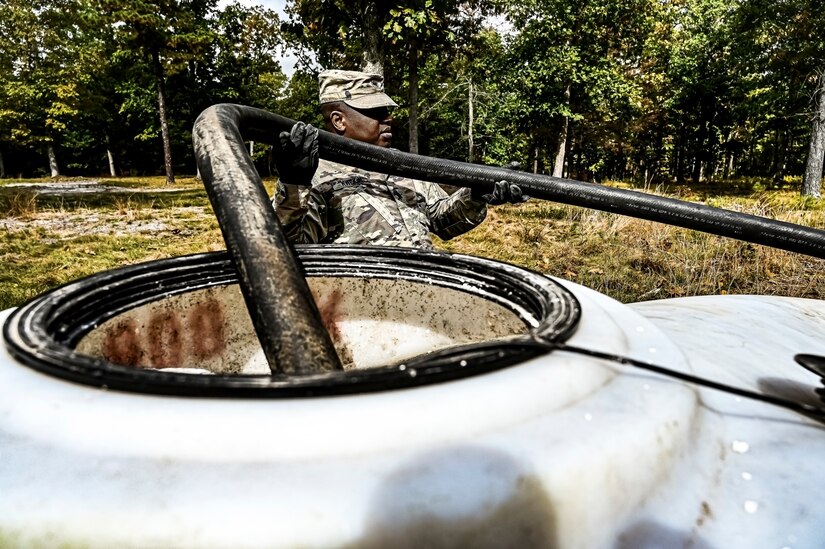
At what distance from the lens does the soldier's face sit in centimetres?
332

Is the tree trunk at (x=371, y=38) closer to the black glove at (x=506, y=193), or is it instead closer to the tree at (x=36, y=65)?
the black glove at (x=506, y=193)

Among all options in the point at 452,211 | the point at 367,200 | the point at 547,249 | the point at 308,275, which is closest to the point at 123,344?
the point at 308,275

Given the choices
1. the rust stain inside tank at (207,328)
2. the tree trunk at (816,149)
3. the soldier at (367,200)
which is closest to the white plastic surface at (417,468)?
the rust stain inside tank at (207,328)

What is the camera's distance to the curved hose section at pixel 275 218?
1173 millimetres

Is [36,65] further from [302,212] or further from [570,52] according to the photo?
[302,212]

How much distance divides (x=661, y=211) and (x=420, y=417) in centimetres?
156

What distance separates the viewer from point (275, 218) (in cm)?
138

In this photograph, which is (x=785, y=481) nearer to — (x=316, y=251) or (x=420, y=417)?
(x=420, y=417)

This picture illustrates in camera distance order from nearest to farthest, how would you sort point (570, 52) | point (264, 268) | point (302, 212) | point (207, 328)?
point (264, 268) → point (207, 328) → point (302, 212) → point (570, 52)

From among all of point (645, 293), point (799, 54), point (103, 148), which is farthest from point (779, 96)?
point (103, 148)

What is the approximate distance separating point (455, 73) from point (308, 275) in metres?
24.2

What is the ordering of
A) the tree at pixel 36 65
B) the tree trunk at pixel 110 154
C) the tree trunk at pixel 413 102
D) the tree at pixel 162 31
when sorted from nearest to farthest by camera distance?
1. the tree trunk at pixel 413 102
2. the tree at pixel 162 31
3. the tree at pixel 36 65
4. the tree trunk at pixel 110 154

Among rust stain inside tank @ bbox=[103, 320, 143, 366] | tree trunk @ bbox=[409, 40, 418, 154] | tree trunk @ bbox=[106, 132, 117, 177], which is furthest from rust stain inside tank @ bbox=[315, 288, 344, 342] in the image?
tree trunk @ bbox=[106, 132, 117, 177]

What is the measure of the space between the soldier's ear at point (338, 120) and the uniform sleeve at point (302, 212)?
0.48 metres
